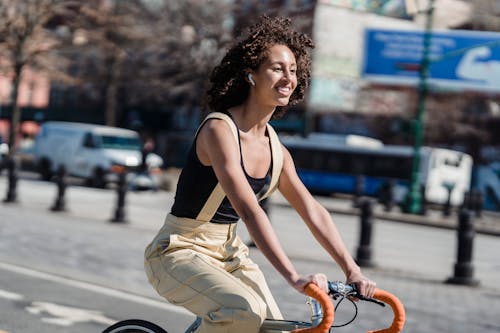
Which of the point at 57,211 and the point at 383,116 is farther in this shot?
the point at 383,116

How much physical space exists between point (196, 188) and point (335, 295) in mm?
639

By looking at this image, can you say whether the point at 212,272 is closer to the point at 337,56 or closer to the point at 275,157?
the point at 275,157

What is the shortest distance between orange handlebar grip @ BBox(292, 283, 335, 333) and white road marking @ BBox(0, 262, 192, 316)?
14.1ft

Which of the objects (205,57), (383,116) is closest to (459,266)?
(205,57)

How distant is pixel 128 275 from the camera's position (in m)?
9.13

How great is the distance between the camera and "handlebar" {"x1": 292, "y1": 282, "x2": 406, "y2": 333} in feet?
8.70

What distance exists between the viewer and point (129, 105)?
192 ft

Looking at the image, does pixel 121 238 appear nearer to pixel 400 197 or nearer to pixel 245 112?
pixel 245 112

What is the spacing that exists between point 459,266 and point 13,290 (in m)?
5.34

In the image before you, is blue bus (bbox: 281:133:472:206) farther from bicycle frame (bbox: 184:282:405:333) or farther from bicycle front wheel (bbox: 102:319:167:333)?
bicycle frame (bbox: 184:282:405:333)

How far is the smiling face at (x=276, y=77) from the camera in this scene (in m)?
3.19

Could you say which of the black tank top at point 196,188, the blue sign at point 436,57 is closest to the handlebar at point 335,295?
the black tank top at point 196,188

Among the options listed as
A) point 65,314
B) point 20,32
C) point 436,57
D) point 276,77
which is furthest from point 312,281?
point 20,32

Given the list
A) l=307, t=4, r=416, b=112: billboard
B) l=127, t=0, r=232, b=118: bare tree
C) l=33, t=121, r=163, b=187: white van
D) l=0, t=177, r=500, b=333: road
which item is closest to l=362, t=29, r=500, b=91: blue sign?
l=307, t=4, r=416, b=112: billboard
